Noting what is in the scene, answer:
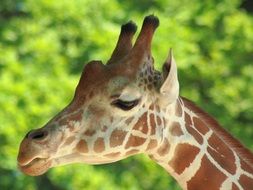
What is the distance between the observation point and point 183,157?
3.57 metres

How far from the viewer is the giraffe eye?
342cm

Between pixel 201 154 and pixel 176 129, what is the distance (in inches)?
5.5

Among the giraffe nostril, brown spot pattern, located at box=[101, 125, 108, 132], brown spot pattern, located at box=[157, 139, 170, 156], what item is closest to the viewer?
the giraffe nostril

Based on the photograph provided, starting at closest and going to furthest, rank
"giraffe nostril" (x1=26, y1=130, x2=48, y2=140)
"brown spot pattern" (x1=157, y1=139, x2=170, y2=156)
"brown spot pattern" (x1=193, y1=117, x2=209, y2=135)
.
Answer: "giraffe nostril" (x1=26, y1=130, x2=48, y2=140)
"brown spot pattern" (x1=157, y1=139, x2=170, y2=156)
"brown spot pattern" (x1=193, y1=117, x2=209, y2=135)

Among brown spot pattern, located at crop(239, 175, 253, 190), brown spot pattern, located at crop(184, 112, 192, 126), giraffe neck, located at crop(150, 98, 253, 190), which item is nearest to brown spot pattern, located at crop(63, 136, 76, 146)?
giraffe neck, located at crop(150, 98, 253, 190)

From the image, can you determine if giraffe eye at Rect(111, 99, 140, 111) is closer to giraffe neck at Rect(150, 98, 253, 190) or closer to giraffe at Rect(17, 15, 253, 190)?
giraffe at Rect(17, 15, 253, 190)

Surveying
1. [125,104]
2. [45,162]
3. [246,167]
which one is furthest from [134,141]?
[246,167]

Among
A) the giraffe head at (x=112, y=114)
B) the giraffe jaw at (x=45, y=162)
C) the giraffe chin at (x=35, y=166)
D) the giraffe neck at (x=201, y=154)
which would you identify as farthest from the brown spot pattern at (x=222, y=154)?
the giraffe chin at (x=35, y=166)

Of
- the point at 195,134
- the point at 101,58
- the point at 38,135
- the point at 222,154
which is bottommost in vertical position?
the point at 222,154

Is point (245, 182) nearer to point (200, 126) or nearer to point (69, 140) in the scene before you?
point (200, 126)

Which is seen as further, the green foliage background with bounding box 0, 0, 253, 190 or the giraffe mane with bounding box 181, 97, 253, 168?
the green foliage background with bounding box 0, 0, 253, 190

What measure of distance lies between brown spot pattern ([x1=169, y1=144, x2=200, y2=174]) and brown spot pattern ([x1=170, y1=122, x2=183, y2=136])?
0.16ft

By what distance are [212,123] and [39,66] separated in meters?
4.21

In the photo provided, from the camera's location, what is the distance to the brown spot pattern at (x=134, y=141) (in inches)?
137
